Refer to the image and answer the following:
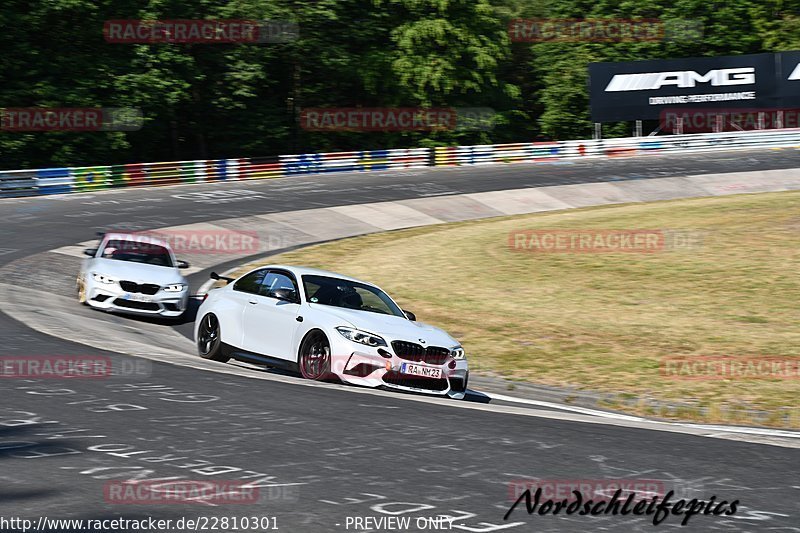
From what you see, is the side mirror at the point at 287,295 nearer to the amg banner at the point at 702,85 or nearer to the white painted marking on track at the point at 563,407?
the white painted marking on track at the point at 563,407

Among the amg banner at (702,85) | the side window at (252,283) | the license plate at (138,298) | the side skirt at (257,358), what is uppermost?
the amg banner at (702,85)

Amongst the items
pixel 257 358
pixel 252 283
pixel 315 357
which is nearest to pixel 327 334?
pixel 315 357

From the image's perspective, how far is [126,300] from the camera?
17531 millimetres

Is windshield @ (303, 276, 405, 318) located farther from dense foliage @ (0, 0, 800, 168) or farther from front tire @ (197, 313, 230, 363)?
dense foliage @ (0, 0, 800, 168)

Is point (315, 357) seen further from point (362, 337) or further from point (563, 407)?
point (563, 407)

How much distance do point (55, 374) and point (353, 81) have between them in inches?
1933

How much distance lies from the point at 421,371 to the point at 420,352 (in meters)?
0.21

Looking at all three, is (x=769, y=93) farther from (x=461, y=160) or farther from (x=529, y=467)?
(x=529, y=467)

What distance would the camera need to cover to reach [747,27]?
211ft

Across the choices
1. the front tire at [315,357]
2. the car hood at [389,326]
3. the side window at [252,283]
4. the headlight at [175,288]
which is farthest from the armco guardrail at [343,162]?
the car hood at [389,326]

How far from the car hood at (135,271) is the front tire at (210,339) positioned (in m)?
4.30

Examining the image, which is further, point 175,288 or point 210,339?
point 175,288

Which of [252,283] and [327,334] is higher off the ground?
[252,283]

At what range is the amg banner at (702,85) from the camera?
53.3 metres
